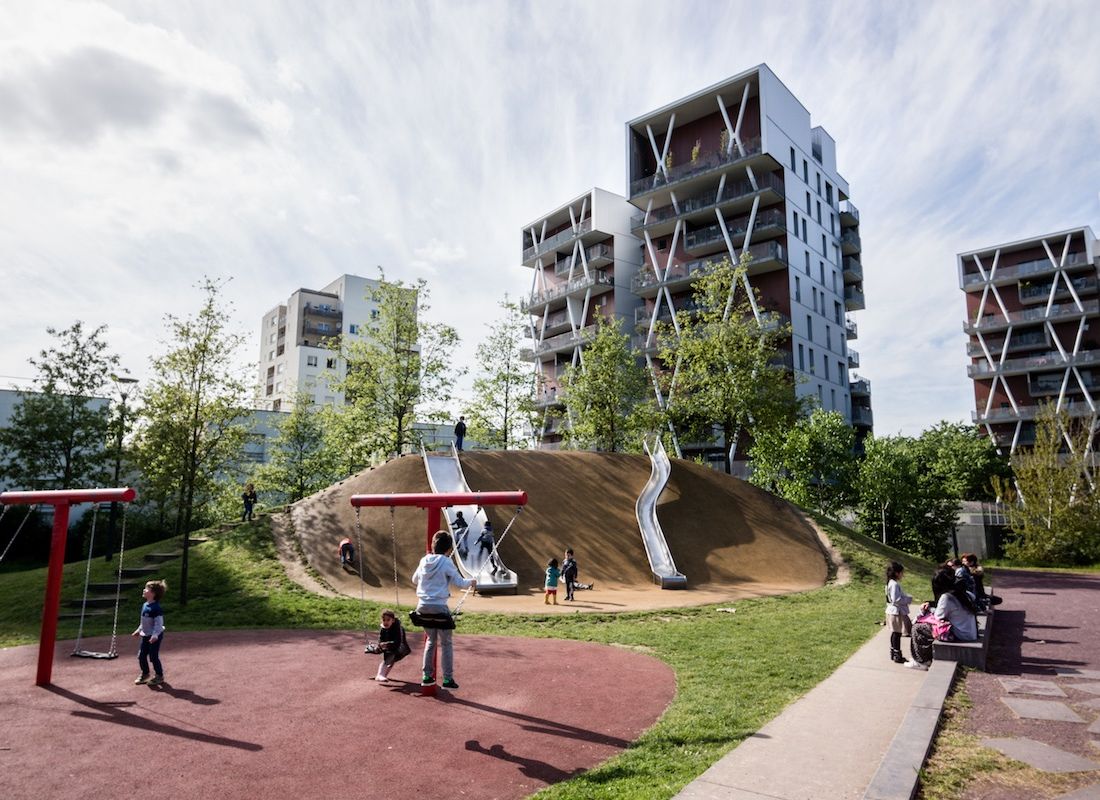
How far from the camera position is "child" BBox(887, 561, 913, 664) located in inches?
427

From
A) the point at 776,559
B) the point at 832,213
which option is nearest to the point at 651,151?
the point at 832,213

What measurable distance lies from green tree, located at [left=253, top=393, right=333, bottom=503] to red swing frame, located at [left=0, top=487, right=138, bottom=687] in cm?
3239

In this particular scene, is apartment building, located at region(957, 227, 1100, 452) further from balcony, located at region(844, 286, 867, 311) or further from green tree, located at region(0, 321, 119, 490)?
green tree, located at region(0, 321, 119, 490)

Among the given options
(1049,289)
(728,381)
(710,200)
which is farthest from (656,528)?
(1049,289)

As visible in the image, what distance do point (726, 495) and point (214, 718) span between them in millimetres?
24857

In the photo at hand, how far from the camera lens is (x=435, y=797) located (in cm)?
602

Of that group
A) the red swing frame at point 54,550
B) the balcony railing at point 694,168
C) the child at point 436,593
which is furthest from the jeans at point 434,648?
the balcony railing at point 694,168

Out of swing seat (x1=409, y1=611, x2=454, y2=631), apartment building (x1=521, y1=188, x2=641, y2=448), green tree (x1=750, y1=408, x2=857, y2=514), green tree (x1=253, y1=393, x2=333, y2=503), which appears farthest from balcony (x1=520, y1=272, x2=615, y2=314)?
swing seat (x1=409, y1=611, x2=454, y2=631)

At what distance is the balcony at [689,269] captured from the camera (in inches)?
2005

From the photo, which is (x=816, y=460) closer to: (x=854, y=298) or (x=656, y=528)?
(x=656, y=528)

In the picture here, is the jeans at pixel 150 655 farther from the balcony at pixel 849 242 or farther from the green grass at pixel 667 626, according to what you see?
the balcony at pixel 849 242

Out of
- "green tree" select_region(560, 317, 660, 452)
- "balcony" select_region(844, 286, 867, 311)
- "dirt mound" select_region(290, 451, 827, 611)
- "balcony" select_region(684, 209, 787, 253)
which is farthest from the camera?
"balcony" select_region(844, 286, 867, 311)

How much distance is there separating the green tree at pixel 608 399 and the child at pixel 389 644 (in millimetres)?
29584

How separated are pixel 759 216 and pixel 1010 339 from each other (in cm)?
2968
